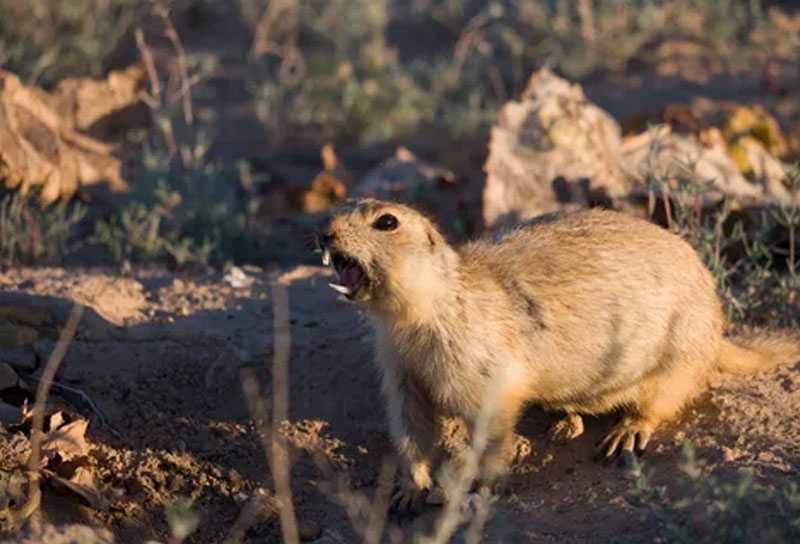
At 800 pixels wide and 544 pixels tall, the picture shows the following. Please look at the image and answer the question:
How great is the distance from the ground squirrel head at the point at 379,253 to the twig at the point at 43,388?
4.27 ft

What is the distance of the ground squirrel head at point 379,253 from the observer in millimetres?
4969

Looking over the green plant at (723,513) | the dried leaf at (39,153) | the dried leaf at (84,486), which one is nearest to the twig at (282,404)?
the dried leaf at (84,486)

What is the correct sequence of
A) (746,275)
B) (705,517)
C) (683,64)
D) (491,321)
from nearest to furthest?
(705,517) < (491,321) < (746,275) < (683,64)

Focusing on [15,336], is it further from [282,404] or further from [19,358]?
[282,404]

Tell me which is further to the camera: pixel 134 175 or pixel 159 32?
pixel 159 32

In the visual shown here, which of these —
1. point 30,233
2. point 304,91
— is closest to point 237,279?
point 30,233

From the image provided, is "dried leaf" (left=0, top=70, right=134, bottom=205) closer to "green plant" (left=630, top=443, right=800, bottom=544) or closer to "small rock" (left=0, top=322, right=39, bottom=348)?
"small rock" (left=0, top=322, right=39, bottom=348)

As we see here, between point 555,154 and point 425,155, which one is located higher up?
point 555,154

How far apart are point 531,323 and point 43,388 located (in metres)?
2.04

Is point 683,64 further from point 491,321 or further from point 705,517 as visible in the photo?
point 705,517

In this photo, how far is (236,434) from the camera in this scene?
5.81 m

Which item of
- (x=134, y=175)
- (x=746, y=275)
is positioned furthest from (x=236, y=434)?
(x=134, y=175)

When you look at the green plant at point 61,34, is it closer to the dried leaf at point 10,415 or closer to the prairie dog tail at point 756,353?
the dried leaf at point 10,415

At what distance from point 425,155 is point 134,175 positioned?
2.24 metres
